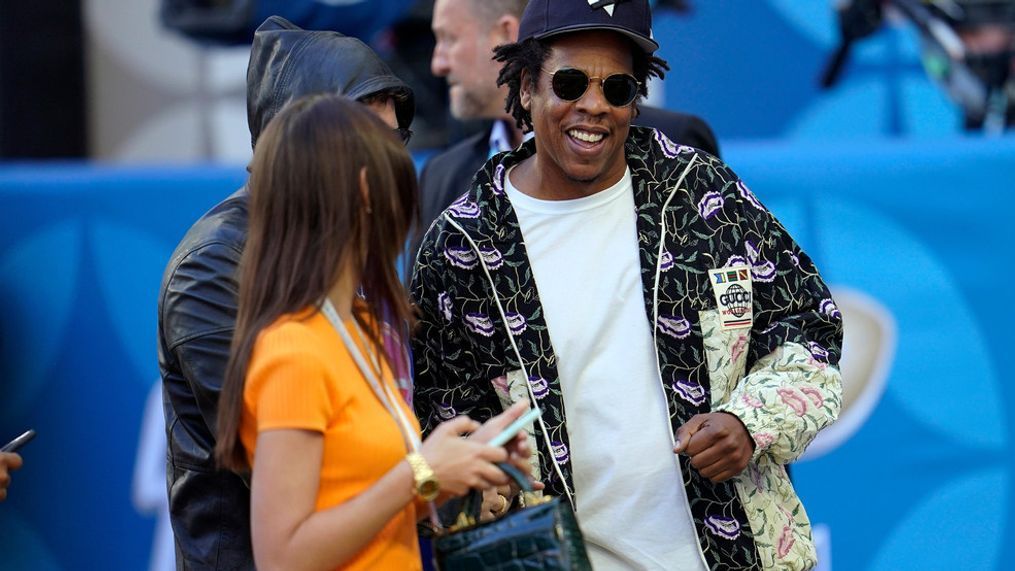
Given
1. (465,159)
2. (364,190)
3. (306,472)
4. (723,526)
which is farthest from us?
(465,159)

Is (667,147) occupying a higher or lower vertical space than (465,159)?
higher

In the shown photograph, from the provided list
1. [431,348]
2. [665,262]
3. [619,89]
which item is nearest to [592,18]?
[619,89]

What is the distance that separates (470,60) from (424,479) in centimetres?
221

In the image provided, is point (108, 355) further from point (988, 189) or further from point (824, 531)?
point (988, 189)

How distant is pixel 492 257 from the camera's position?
243 cm

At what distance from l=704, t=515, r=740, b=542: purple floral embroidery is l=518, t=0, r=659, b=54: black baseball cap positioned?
87 cm

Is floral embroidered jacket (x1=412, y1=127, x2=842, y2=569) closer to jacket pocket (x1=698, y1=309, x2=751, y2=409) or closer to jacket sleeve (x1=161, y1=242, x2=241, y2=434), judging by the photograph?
jacket pocket (x1=698, y1=309, x2=751, y2=409)

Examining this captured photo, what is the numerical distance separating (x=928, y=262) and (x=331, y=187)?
2499 millimetres

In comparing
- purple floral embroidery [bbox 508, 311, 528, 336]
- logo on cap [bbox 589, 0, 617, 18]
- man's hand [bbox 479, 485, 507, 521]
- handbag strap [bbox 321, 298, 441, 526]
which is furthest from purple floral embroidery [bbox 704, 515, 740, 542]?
logo on cap [bbox 589, 0, 617, 18]

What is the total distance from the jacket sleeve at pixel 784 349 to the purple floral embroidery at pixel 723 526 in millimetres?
138

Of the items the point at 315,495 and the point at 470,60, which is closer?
the point at 315,495

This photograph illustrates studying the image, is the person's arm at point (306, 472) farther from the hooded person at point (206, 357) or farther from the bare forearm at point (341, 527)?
the hooded person at point (206, 357)

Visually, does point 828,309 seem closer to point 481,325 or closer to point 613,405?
point 613,405

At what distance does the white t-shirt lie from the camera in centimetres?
236
